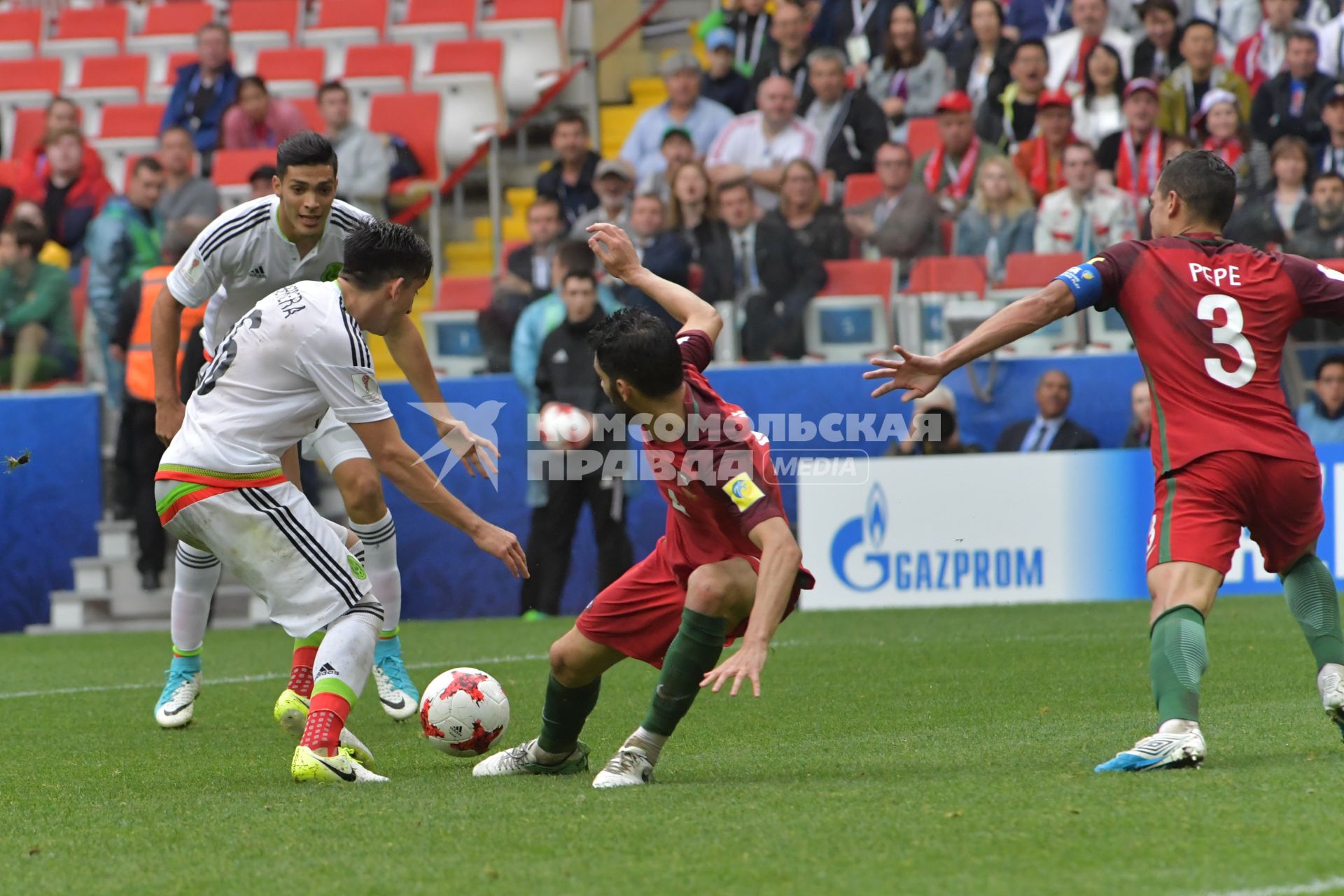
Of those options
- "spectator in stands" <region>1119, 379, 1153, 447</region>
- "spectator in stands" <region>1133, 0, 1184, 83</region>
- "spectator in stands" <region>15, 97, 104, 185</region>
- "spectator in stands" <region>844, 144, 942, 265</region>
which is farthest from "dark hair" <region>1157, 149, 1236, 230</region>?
"spectator in stands" <region>15, 97, 104, 185</region>

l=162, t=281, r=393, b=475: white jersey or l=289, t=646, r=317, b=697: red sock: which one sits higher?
l=162, t=281, r=393, b=475: white jersey

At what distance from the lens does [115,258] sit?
13.8 meters

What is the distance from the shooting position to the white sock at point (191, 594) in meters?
7.45

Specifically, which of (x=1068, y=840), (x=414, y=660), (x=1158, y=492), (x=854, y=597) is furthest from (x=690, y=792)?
(x=854, y=597)

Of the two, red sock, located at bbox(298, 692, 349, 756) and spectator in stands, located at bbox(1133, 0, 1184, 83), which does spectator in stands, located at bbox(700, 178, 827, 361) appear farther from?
red sock, located at bbox(298, 692, 349, 756)

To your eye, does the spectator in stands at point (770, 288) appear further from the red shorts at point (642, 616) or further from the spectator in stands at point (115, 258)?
the red shorts at point (642, 616)

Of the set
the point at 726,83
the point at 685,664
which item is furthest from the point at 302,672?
the point at 726,83

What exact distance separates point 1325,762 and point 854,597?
7303 millimetres

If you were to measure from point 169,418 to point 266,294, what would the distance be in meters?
0.72

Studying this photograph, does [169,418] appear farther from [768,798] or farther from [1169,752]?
[1169,752]

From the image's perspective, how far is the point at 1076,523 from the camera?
12.1 meters

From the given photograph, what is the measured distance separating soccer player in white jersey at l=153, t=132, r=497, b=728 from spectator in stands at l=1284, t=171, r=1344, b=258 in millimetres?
6913

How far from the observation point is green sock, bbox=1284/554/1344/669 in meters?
5.49

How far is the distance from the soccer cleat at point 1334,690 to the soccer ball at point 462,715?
266cm
